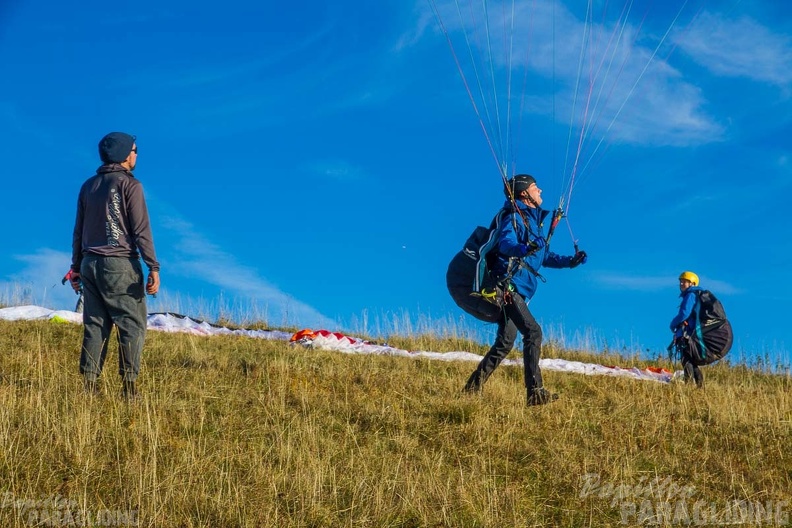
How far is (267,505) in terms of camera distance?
4.99m

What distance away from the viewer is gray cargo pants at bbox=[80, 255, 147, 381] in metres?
6.61

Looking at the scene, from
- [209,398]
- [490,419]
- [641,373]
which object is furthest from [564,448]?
[641,373]

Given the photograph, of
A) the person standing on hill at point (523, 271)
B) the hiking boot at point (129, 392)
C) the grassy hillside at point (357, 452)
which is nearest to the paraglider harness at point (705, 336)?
the grassy hillside at point (357, 452)

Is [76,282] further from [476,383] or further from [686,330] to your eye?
[686,330]

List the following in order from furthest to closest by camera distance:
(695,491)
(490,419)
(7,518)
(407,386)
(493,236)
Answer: (407,386), (493,236), (490,419), (695,491), (7,518)

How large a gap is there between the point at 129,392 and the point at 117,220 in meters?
1.45

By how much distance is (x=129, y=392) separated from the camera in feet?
22.0

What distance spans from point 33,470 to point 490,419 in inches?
151

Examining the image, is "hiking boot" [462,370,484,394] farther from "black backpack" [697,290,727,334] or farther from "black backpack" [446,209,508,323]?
"black backpack" [697,290,727,334]

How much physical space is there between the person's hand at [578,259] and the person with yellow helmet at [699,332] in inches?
212

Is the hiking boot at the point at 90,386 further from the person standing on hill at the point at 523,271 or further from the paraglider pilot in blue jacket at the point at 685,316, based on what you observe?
the paraglider pilot in blue jacket at the point at 685,316

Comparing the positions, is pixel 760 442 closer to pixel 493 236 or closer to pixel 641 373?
pixel 493 236

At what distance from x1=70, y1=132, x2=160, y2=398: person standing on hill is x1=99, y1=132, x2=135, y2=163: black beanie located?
0.13ft

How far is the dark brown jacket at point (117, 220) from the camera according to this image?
6.64 metres
